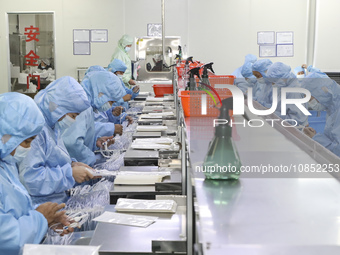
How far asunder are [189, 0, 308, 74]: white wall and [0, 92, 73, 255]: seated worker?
7.29 meters

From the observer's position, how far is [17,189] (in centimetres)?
187

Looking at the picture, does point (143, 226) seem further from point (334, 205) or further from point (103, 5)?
point (103, 5)

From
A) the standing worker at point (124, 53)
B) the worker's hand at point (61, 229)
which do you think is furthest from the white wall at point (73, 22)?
the worker's hand at point (61, 229)

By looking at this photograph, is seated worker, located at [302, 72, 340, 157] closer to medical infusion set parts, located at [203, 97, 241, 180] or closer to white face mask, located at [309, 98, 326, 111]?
white face mask, located at [309, 98, 326, 111]

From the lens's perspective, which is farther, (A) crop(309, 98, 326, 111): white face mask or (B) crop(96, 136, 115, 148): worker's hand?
(A) crop(309, 98, 326, 111): white face mask

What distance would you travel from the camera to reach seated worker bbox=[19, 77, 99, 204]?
2393 mm

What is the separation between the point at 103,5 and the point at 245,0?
9.21 feet

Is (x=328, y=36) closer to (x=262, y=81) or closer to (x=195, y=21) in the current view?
(x=195, y=21)

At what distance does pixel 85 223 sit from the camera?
188cm

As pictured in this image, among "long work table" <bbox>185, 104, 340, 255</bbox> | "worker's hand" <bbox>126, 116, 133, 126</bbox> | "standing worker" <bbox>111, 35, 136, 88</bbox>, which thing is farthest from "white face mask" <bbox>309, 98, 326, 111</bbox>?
"standing worker" <bbox>111, 35, 136, 88</bbox>

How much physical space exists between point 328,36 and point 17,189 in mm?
8126

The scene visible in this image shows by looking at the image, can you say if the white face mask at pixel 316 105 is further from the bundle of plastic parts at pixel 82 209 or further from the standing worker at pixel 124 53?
the standing worker at pixel 124 53

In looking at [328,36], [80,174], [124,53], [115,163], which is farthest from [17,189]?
[328,36]

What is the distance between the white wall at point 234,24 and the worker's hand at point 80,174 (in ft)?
21.8
